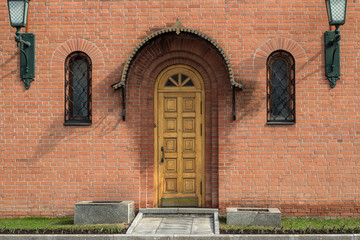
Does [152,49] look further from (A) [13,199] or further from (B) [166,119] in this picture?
(A) [13,199]

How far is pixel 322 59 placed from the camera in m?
8.44

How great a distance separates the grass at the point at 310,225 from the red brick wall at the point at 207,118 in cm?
32

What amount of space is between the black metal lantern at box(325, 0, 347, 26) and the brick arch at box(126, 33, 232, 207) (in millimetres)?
2205

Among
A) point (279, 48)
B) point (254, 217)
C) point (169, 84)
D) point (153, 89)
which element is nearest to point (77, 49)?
point (153, 89)

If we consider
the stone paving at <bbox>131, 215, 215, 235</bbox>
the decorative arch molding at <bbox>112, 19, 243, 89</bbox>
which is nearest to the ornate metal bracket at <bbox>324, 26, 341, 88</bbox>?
the decorative arch molding at <bbox>112, 19, 243, 89</bbox>

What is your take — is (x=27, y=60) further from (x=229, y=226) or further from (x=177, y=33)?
(x=229, y=226)

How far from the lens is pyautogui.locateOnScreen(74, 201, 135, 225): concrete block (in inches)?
306

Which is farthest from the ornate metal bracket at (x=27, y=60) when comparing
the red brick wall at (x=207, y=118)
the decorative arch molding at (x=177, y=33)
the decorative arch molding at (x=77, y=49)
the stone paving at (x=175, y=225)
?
the stone paving at (x=175, y=225)

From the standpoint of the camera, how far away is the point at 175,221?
8.00 m

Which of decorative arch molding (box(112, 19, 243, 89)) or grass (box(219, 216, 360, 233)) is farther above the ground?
decorative arch molding (box(112, 19, 243, 89))

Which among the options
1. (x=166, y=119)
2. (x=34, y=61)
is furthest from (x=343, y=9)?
(x=34, y=61)

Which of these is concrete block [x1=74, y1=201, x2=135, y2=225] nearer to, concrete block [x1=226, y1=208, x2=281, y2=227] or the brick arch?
the brick arch

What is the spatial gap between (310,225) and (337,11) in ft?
12.9

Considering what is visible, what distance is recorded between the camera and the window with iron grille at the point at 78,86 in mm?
8711
